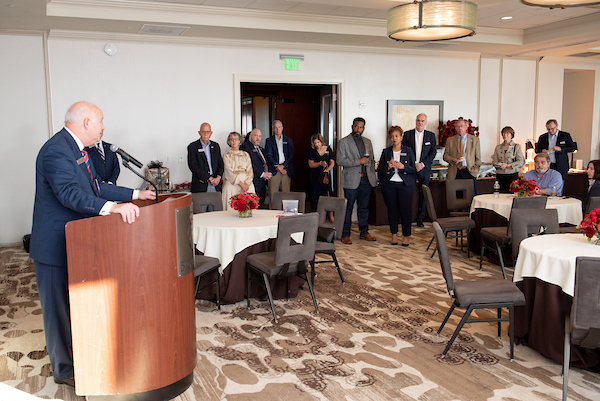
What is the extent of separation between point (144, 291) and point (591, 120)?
13.4 meters

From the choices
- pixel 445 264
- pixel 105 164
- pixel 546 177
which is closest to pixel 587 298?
pixel 445 264

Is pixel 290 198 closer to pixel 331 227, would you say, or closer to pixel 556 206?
pixel 331 227

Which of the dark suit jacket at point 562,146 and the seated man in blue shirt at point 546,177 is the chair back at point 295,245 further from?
the dark suit jacket at point 562,146

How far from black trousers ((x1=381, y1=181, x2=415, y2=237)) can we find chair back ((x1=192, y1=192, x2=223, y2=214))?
117 inches

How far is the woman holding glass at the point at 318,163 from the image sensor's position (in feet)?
30.1

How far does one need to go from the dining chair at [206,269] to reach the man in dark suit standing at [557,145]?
8.46 metres

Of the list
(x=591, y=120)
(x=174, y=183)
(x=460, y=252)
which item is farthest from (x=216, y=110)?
(x=591, y=120)

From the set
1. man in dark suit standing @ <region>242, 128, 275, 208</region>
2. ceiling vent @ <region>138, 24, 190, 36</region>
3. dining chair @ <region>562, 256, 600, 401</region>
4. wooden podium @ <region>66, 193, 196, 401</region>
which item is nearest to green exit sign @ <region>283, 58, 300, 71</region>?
man in dark suit standing @ <region>242, 128, 275, 208</region>

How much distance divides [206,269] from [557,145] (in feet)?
29.7

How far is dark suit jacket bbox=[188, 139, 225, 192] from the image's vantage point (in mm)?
8094

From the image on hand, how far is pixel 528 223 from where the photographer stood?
490cm

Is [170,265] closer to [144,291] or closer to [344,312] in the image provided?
[144,291]

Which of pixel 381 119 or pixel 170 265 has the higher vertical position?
pixel 381 119

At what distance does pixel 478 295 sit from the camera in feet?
12.4
